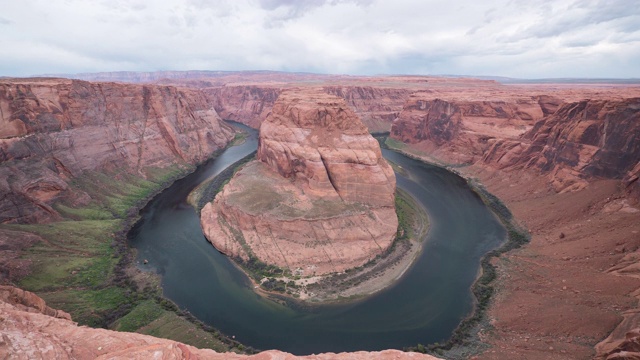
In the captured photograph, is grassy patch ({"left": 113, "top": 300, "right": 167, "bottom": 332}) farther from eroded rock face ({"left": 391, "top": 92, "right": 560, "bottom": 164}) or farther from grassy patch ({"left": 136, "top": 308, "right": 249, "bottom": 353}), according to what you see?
eroded rock face ({"left": 391, "top": 92, "right": 560, "bottom": 164})

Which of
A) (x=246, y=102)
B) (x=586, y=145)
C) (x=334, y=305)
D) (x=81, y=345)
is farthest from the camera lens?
(x=246, y=102)

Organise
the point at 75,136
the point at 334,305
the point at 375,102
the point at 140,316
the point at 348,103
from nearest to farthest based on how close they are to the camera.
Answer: the point at 140,316, the point at 334,305, the point at 75,136, the point at 348,103, the point at 375,102

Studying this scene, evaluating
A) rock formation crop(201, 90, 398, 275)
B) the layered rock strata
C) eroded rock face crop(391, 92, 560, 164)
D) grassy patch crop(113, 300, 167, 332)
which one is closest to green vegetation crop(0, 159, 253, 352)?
grassy patch crop(113, 300, 167, 332)

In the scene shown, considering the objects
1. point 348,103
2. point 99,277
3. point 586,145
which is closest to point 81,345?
point 99,277

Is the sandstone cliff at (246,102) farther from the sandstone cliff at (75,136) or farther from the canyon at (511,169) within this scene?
the sandstone cliff at (75,136)

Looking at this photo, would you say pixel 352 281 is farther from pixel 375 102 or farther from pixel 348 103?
pixel 375 102
